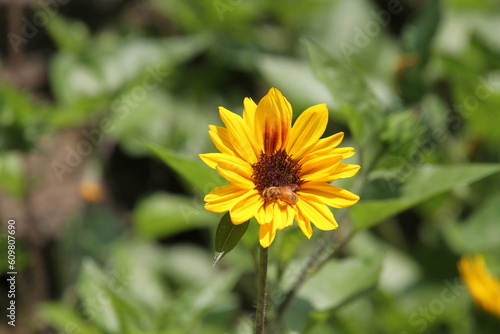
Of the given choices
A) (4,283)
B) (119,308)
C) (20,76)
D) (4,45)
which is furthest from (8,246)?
(4,45)

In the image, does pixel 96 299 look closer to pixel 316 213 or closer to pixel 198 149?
pixel 316 213

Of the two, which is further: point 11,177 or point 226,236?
point 11,177

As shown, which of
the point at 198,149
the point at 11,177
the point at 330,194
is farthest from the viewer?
the point at 198,149

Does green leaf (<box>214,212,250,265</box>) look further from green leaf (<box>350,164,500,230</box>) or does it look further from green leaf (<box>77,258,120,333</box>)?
green leaf (<box>77,258,120,333</box>)

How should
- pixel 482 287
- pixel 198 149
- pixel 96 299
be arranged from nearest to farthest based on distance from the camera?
1. pixel 96 299
2. pixel 482 287
3. pixel 198 149

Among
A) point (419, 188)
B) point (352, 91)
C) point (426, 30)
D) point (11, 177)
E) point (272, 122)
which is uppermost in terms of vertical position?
point (426, 30)

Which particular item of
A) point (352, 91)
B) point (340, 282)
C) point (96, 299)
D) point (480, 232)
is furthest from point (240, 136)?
point (480, 232)

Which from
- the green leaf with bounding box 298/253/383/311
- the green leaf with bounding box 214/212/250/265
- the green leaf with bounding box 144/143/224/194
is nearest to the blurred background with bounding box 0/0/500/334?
the green leaf with bounding box 298/253/383/311
